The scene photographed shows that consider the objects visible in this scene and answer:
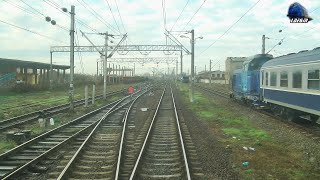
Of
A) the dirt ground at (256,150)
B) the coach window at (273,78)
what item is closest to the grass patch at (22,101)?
the dirt ground at (256,150)

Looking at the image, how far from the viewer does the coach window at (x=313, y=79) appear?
14.1m

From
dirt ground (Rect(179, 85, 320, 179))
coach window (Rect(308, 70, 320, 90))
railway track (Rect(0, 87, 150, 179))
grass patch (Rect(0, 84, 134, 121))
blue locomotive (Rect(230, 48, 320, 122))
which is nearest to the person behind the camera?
dirt ground (Rect(179, 85, 320, 179))

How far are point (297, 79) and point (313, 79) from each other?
1.89 m

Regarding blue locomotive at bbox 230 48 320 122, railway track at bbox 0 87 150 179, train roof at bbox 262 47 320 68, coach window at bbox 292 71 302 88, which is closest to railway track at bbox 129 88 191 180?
railway track at bbox 0 87 150 179

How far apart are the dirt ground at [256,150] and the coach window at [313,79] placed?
1.88 metres

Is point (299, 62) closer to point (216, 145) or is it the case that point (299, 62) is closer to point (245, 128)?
point (245, 128)

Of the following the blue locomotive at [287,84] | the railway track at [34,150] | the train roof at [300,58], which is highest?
the train roof at [300,58]

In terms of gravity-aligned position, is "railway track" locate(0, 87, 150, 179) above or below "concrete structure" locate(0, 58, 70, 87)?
below

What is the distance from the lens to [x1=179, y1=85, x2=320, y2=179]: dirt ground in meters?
9.59

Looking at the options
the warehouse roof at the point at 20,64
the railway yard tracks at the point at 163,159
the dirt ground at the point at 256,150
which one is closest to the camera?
the railway yard tracks at the point at 163,159

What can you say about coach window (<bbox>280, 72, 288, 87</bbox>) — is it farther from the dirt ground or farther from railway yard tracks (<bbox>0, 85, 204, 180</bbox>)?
railway yard tracks (<bbox>0, 85, 204, 180</bbox>)

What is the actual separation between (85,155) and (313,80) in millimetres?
8766

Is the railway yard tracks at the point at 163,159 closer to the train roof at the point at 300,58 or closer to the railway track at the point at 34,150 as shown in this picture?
the railway track at the point at 34,150

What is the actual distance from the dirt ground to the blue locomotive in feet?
3.19
